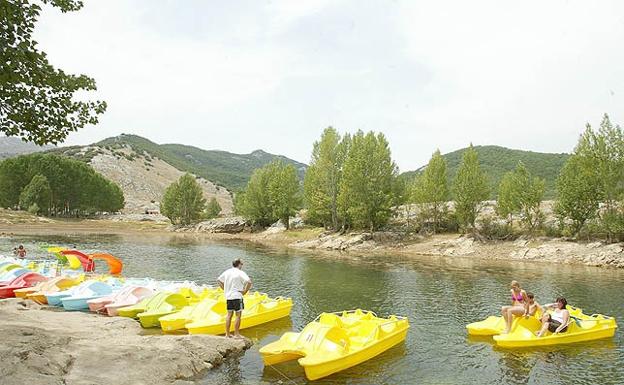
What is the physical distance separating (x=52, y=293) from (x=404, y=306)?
18.6m

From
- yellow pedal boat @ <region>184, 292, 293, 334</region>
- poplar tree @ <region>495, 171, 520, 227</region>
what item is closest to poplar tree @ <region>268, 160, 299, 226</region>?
poplar tree @ <region>495, 171, 520, 227</region>

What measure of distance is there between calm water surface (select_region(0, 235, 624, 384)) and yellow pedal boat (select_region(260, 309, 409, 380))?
0.38m

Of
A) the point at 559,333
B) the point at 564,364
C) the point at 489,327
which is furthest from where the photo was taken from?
the point at 489,327

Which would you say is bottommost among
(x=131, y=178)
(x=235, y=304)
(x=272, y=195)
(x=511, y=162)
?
(x=235, y=304)

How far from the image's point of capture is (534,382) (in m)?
14.6

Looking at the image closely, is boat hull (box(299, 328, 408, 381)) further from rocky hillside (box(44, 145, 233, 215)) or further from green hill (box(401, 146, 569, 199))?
rocky hillside (box(44, 145, 233, 215))

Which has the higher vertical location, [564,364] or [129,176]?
[129,176]

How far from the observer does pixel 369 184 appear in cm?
6769

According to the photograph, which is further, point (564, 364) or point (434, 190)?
point (434, 190)

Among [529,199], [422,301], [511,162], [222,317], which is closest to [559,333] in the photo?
[422,301]

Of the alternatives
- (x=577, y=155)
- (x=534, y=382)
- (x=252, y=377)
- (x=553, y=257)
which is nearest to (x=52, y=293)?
(x=252, y=377)

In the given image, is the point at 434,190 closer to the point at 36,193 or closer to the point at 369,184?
the point at 369,184

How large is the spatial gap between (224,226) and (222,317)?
272 ft

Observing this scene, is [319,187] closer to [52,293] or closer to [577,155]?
[577,155]
